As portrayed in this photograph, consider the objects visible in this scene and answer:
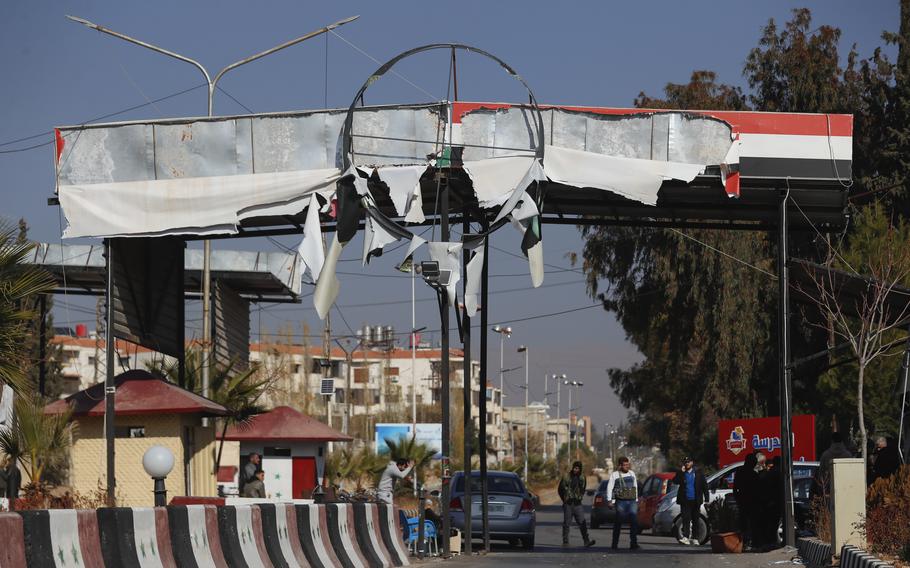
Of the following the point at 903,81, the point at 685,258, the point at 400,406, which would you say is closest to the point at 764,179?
the point at 685,258

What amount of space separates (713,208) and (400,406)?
86054 millimetres

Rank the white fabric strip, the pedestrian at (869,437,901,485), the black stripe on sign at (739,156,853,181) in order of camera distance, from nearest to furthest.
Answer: the pedestrian at (869,437,901,485), the black stripe on sign at (739,156,853,181), the white fabric strip

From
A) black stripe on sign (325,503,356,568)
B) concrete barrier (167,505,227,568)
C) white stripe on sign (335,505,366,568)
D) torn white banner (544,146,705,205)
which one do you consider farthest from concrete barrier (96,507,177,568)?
torn white banner (544,146,705,205)

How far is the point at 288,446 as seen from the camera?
131 feet

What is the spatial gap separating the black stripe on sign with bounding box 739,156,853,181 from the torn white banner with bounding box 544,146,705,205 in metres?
0.86

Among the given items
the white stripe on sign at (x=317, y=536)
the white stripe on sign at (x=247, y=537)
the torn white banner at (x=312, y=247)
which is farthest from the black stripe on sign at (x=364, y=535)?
the torn white banner at (x=312, y=247)

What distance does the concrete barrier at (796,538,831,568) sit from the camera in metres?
16.7

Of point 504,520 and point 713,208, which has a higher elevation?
point 713,208

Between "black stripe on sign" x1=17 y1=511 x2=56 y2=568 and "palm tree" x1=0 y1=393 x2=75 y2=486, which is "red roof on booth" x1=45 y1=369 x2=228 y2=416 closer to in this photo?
"palm tree" x1=0 y1=393 x2=75 y2=486

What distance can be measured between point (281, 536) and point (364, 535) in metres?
3.23

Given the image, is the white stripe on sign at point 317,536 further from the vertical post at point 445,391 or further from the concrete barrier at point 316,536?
the vertical post at point 445,391

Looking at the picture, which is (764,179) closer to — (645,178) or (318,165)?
(645,178)

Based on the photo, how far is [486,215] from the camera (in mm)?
22844

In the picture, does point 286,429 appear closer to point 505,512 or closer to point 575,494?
point 505,512
